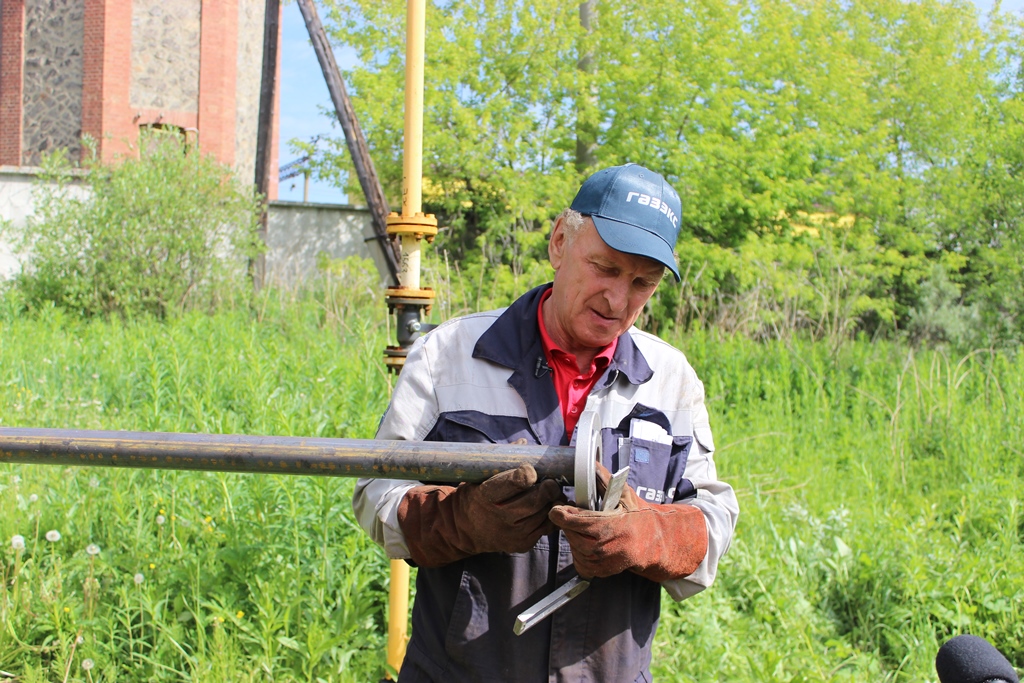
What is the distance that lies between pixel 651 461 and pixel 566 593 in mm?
385

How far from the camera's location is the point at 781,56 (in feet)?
47.2

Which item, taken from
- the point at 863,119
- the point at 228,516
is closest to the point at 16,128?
the point at 863,119

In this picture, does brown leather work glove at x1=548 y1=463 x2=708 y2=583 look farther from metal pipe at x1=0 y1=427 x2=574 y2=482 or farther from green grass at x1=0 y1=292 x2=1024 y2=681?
green grass at x1=0 y1=292 x2=1024 y2=681

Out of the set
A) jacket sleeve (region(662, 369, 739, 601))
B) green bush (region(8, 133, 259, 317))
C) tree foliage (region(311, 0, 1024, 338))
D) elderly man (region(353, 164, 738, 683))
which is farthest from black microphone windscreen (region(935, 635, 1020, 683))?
tree foliage (region(311, 0, 1024, 338))

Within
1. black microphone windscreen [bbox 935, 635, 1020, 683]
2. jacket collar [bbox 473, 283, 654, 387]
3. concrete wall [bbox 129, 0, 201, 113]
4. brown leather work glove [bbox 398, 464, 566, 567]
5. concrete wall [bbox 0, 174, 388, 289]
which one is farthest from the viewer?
concrete wall [bbox 0, 174, 388, 289]

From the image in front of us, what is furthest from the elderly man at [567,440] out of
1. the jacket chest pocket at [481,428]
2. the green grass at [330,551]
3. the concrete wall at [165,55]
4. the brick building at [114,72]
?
the concrete wall at [165,55]

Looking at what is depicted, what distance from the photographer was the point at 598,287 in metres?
1.88

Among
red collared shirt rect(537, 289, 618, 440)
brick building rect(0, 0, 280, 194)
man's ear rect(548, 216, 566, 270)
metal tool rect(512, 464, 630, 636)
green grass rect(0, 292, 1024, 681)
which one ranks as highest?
brick building rect(0, 0, 280, 194)

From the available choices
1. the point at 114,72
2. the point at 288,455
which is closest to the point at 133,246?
the point at 288,455

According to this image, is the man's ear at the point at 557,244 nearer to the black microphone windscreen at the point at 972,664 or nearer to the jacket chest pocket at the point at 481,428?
the jacket chest pocket at the point at 481,428

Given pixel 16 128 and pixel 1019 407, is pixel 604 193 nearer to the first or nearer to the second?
pixel 1019 407

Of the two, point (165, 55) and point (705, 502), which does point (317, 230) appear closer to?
point (165, 55)

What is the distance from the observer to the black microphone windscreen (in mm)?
897

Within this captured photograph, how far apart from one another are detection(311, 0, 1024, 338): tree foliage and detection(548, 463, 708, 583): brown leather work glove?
11.0 meters
